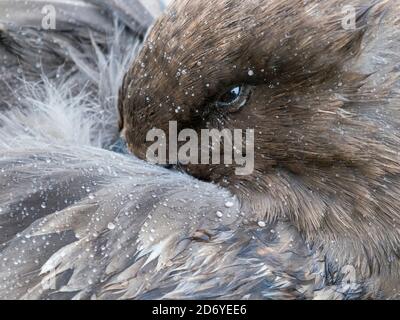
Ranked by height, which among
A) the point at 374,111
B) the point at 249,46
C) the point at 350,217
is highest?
the point at 249,46

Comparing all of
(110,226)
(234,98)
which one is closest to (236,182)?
(234,98)

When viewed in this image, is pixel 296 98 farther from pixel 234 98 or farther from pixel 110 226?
pixel 110 226

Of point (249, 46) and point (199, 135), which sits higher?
point (249, 46)

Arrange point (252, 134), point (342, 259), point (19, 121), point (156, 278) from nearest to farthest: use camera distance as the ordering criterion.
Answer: point (156, 278) < point (342, 259) < point (252, 134) < point (19, 121)

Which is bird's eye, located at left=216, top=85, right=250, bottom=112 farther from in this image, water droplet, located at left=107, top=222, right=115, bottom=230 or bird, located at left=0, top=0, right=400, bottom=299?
water droplet, located at left=107, top=222, right=115, bottom=230

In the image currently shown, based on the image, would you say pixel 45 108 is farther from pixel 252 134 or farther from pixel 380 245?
pixel 380 245

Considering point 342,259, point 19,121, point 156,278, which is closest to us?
point 156,278

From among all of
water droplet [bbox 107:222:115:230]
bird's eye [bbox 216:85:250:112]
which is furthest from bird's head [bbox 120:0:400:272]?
water droplet [bbox 107:222:115:230]

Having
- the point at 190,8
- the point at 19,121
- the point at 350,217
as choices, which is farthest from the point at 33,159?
the point at 350,217
